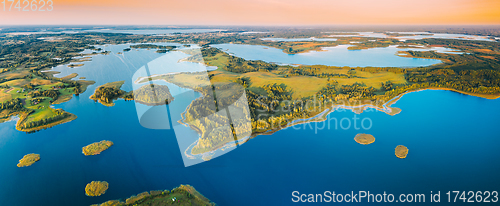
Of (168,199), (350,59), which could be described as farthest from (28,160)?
→ (350,59)

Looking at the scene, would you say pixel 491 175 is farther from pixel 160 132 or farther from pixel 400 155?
pixel 160 132

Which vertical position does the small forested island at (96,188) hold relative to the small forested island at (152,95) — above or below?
below

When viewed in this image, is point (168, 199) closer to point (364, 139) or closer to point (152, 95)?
point (364, 139)

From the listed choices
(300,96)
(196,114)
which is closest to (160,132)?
(196,114)

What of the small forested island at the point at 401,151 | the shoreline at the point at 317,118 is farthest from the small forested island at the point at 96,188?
the small forested island at the point at 401,151

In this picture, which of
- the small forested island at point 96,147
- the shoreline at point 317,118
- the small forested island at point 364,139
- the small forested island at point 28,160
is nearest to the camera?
the small forested island at point 28,160

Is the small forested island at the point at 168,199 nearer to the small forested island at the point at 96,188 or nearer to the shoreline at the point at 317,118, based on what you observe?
the small forested island at the point at 96,188
